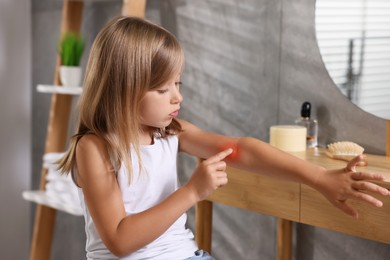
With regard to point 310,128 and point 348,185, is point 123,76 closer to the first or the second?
point 348,185

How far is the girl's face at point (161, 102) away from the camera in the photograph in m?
1.51

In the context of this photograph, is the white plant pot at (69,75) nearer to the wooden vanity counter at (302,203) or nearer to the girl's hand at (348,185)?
the wooden vanity counter at (302,203)

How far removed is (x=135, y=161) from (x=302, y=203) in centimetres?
55

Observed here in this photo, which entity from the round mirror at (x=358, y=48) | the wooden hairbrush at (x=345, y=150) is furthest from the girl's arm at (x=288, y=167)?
the round mirror at (x=358, y=48)

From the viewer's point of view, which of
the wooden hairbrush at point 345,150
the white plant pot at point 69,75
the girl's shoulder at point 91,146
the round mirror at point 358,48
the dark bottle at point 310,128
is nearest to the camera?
the girl's shoulder at point 91,146

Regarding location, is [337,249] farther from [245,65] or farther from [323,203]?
[245,65]

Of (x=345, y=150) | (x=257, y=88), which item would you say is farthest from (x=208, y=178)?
(x=257, y=88)

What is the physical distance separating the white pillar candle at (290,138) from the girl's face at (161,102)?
24.2 inches

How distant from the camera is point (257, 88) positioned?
2426 mm

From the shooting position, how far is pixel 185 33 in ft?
8.84

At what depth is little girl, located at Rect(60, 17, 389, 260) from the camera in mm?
1427

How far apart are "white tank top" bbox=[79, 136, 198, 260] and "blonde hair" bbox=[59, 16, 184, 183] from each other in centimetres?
5

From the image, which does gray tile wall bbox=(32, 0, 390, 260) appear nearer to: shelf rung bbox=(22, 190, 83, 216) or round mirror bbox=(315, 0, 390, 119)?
round mirror bbox=(315, 0, 390, 119)

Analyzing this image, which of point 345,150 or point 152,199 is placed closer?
point 152,199
